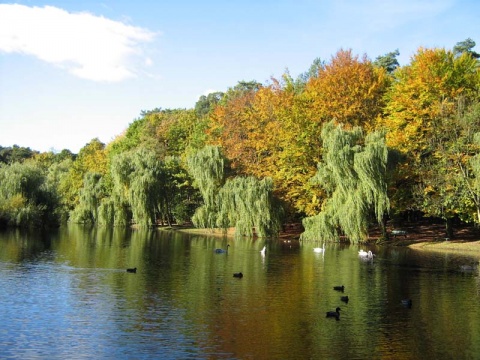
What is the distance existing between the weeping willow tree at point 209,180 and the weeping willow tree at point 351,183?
44.0 feet

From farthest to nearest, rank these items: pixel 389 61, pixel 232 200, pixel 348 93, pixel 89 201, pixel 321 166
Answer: pixel 389 61, pixel 89 201, pixel 232 200, pixel 348 93, pixel 321 166

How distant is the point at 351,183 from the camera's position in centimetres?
4678

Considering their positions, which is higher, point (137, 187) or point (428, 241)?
point (137, 187)

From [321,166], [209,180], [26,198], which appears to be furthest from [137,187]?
[321,166]

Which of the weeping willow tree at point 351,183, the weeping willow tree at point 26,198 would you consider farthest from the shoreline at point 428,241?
the weeping willow tree at point 26,198

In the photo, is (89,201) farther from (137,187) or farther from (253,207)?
(253,207)

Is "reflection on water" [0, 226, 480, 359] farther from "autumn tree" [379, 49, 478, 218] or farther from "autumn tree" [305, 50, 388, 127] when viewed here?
"autumn tree" [305, 50, 388, 127]

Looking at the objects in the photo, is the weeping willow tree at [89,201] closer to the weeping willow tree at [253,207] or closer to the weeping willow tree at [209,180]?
the weeping willow tree at [209,180]

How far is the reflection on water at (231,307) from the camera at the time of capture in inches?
648

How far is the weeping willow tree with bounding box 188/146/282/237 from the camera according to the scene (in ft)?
176

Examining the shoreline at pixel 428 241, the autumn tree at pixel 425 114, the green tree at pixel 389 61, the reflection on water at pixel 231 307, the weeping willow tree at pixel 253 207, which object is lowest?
the reflection on water at pixel 231 307

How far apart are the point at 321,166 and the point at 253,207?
7.92 metres

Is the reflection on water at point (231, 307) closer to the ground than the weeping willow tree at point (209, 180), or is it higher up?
closer to the ground

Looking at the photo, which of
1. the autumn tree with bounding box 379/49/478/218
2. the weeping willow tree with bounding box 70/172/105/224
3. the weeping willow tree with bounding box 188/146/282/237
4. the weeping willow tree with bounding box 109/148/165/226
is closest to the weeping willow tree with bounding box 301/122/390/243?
the autumn tree with bounding box 379/49/478/218
